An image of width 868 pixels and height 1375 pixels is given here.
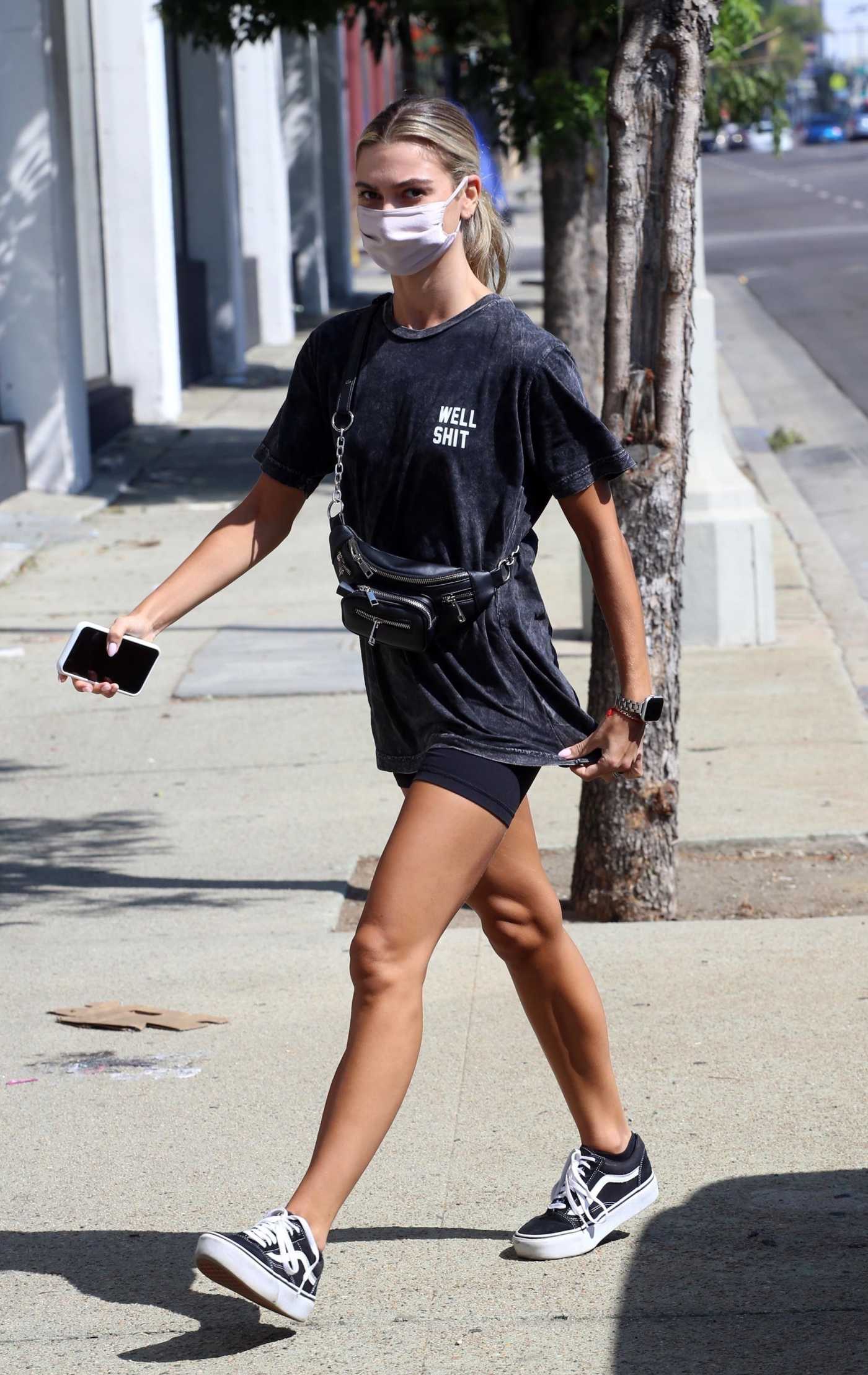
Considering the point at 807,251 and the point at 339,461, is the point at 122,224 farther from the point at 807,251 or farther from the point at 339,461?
the point at 807,251

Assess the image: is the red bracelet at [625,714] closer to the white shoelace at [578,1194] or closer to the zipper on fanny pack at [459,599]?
the zipper on fanny pack at [459,599]

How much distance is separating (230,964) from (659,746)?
4.36 ft

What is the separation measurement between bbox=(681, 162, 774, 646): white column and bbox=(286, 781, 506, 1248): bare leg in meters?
5.62

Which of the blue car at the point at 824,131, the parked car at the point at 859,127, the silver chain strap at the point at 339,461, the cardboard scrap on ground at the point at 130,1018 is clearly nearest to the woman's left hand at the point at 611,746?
the silver chain strap at the point at 339,461

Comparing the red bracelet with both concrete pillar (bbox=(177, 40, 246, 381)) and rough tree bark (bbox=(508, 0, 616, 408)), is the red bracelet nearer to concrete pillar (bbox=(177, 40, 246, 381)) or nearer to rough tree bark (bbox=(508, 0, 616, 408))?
rough tree bark (bbox=(508, 0, 616, 408))

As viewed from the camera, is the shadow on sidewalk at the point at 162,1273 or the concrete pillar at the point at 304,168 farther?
the concrete pillar at the point at 304,168

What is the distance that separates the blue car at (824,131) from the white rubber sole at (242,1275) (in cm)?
11482

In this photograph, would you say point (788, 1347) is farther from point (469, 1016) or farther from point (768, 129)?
point (768, 129)

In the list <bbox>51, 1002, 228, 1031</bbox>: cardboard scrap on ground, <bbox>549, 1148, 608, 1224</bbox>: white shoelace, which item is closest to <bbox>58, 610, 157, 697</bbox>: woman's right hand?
<bbox>549, 1148, 608, 1224</bbox>: white shoelace

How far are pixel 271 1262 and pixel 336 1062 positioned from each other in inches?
56.5

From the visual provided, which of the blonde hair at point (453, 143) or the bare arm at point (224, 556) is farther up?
the blonde hair at point (453, 143)

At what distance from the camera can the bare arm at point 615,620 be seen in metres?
3.20

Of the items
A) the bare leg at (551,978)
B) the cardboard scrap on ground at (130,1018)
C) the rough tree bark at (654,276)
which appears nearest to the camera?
the bare leg at (551,978)

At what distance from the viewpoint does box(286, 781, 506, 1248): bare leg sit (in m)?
3.02
